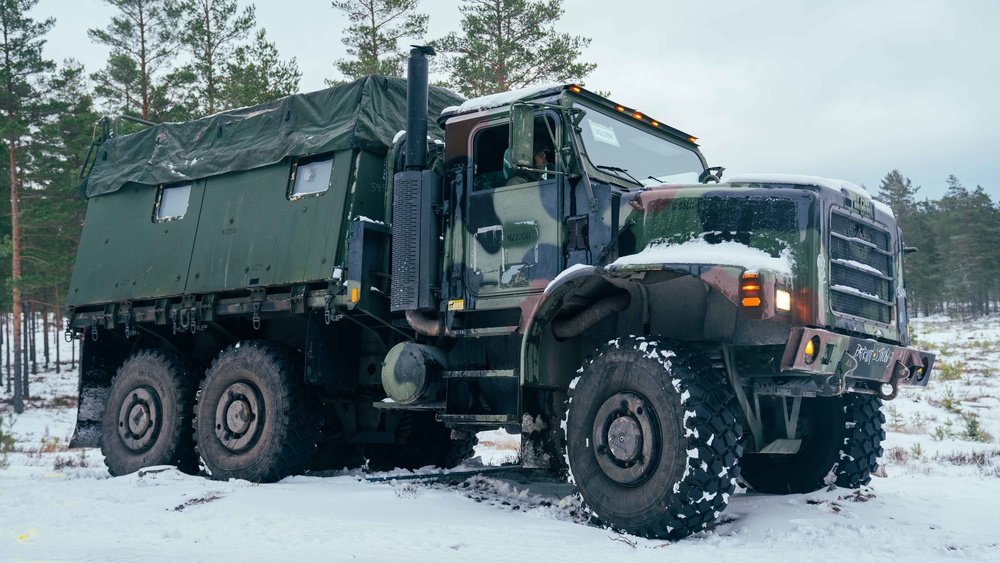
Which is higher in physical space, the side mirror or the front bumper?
the side mirror

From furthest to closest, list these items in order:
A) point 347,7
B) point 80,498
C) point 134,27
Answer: point 134,27
point 347,7
point 80,498

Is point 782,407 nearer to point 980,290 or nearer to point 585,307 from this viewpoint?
point 585,307

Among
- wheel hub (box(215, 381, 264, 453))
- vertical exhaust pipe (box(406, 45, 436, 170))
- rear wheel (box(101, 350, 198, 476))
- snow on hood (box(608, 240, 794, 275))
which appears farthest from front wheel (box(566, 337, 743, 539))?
rear wheel (box(101, 350, 198, 476))

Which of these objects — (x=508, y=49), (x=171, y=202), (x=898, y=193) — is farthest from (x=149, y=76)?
(x=898, y=193)

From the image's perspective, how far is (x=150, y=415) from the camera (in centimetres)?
1035

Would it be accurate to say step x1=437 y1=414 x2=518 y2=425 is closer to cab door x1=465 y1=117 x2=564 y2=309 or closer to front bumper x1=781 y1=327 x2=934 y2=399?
cab door x1=465 y1=117 x2=564 y2=309

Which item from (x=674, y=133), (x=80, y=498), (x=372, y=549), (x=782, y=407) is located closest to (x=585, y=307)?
(x=782, y=407)

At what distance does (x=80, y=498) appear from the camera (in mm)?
7750

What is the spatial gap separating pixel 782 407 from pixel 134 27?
1230 inches

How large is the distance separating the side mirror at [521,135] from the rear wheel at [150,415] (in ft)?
17.5

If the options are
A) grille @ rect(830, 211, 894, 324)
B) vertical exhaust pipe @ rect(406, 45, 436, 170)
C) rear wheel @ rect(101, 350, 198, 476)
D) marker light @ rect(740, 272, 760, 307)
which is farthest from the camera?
rear wheel @ rect(101, 350, 198, 476)

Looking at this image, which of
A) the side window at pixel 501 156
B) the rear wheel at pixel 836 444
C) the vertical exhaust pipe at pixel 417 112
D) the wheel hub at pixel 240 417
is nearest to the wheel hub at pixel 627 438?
the side window at pixel 501 156

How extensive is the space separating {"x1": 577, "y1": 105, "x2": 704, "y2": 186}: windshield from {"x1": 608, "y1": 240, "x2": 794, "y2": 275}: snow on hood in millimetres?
1099

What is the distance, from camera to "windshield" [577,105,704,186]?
7441mm
